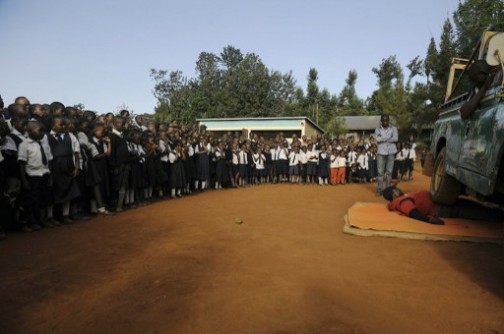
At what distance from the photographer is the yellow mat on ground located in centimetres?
496

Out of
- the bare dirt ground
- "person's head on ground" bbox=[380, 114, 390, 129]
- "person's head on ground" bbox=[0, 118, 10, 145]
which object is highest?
"person's head on ground" bbox=[380, 114, 390, 129]

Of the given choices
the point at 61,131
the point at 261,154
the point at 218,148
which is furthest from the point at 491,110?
the point at 261,154

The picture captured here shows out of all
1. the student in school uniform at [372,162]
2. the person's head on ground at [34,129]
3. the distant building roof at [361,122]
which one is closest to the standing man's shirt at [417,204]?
the person's head on ground at [34,129]

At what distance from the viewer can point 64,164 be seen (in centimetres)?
616

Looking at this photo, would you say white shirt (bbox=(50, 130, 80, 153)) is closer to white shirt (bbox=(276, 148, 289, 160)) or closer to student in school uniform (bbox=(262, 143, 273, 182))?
student in school uniform (bbox=(262, 143, 273, 182))

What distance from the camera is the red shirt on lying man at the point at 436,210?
5.72 metres

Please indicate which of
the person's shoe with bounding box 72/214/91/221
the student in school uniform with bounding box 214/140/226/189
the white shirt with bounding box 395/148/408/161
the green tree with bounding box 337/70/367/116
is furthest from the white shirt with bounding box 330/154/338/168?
the green tree with bounding box 337/70/367/116

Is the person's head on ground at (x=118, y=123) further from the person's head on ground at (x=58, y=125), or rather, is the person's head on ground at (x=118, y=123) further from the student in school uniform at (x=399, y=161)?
the student in school uniform at (x=399, y=161)

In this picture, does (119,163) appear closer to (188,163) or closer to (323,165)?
(188,163)

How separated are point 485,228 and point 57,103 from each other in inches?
288

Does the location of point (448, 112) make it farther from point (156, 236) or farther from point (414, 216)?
point (156, 236)

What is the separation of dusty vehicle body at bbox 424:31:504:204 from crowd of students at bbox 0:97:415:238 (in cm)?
570

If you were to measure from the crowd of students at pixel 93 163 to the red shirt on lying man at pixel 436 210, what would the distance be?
5182 mm

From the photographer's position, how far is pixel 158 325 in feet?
8.76
